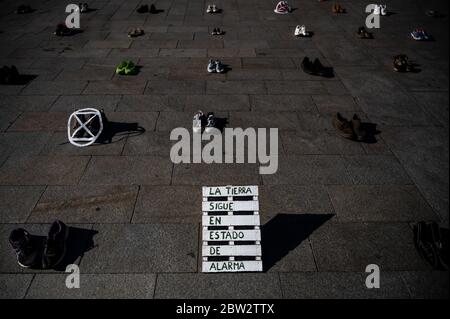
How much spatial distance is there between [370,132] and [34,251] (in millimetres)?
10097

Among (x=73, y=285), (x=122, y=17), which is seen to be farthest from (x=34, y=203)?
(x=122, y=17)

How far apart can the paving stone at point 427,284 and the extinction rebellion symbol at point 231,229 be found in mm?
3026

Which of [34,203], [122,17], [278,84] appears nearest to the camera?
[34,203]

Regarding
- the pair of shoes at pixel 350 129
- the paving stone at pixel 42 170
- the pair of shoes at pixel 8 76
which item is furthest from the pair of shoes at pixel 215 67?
the pair of shoes at pixel 8 76

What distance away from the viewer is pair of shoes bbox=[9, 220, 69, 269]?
20.8ft

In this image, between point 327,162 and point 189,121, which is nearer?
point 327,162

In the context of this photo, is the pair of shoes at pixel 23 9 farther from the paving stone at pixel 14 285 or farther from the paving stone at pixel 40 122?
the paving stone at pixel 14 285

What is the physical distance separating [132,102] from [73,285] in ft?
24.3

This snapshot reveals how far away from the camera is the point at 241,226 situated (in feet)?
20.2

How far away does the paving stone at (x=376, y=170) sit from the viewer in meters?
8.57

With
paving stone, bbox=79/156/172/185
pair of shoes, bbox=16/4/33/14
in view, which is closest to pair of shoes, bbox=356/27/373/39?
paving stone, bbox=79/156/172/185

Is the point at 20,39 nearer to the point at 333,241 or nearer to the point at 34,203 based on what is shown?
the point at 34,203

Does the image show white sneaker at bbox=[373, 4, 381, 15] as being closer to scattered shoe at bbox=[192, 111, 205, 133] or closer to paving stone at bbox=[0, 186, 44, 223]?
scattered shoe at bbox=[192, 111, 205, 133]

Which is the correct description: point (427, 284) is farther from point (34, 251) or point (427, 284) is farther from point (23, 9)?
point (23, 9)
